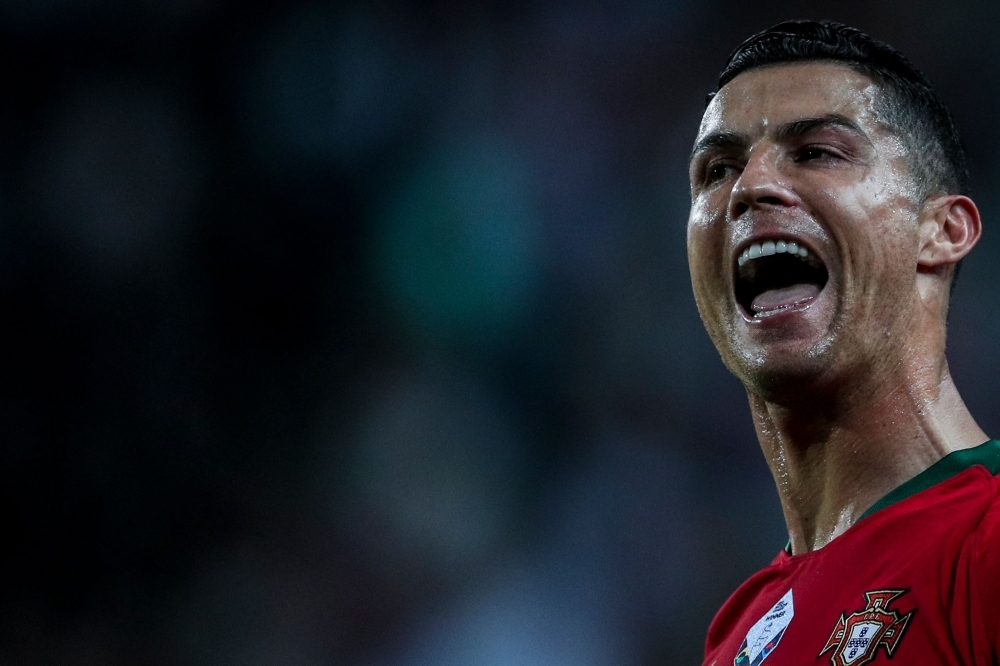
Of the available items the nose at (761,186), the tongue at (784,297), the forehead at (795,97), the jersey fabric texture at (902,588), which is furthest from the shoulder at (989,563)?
the forehead at (795,97)

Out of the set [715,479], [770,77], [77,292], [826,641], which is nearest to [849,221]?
[770,77]

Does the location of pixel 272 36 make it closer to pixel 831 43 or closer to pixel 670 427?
pixel 670 427

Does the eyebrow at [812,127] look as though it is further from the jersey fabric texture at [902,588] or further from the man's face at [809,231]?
the jersey fabric texture at [902,588]

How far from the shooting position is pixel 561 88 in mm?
6508

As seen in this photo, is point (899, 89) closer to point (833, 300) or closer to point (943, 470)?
point (833, 300)

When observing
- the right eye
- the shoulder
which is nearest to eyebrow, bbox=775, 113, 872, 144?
the right eye

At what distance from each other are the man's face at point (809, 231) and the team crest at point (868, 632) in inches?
21.5

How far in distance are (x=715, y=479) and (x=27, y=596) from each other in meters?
3.71

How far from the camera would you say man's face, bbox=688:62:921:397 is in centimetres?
218

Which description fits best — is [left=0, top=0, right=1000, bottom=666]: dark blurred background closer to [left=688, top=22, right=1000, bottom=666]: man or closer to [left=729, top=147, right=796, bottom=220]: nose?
[left=688, top=22, right=1000, bottom=666]: man

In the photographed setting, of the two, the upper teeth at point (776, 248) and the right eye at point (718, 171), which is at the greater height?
the right eye at point (718, 171)

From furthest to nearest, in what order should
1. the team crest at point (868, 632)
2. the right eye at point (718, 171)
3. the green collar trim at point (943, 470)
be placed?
1. the right eye at point (718, 171)
2. the green collar trim at point (943, 470)
3. the team crest at point (868, 632)

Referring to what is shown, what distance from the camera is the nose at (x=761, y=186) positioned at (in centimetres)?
225

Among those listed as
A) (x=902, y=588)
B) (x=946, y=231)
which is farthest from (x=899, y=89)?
(x=902, y=588)
